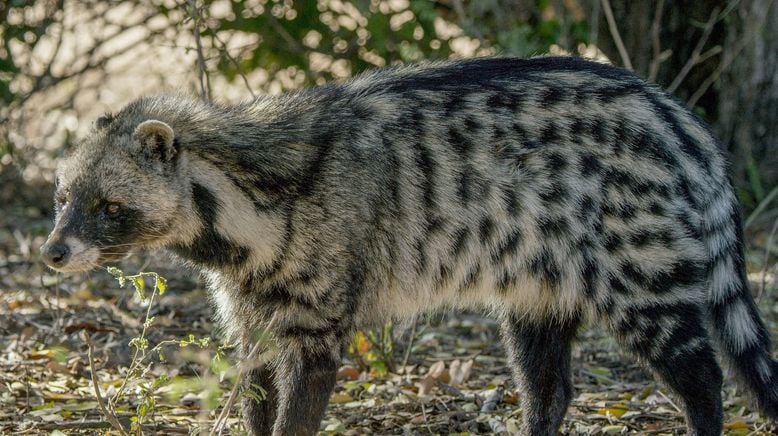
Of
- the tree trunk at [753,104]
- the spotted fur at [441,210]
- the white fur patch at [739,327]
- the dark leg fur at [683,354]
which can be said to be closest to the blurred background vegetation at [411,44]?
the tree trunk at [753,104]

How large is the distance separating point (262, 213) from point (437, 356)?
240 cm

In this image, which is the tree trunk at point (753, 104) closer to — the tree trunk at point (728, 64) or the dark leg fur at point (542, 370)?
the tree trunk at point (728, 64)

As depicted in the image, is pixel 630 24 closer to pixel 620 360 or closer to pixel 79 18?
pixel 620 360

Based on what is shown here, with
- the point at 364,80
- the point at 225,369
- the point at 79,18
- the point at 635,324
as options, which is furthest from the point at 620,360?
the point at 79,18

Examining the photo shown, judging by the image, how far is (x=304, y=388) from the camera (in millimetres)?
5078

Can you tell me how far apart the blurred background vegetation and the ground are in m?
1.87

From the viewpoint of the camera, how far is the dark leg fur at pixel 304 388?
5074 millimetres

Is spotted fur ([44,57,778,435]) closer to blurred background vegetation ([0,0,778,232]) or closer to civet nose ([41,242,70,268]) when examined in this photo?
civet nose ([41,242,70,268])

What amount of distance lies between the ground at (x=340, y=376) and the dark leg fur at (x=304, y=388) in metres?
0.27

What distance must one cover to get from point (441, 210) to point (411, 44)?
3.71 metres

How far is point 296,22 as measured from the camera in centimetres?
908

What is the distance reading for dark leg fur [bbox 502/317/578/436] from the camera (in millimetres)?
5801

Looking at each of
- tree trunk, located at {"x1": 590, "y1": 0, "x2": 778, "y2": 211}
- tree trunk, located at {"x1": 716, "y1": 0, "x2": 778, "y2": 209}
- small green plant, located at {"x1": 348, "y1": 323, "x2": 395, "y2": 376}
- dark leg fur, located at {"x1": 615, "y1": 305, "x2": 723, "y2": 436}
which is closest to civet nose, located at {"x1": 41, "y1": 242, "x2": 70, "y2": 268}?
small green plant, located at {"x1": 348, "y1": 323, "x2": 395, "y2": 376}

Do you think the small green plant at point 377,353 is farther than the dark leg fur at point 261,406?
Yes
